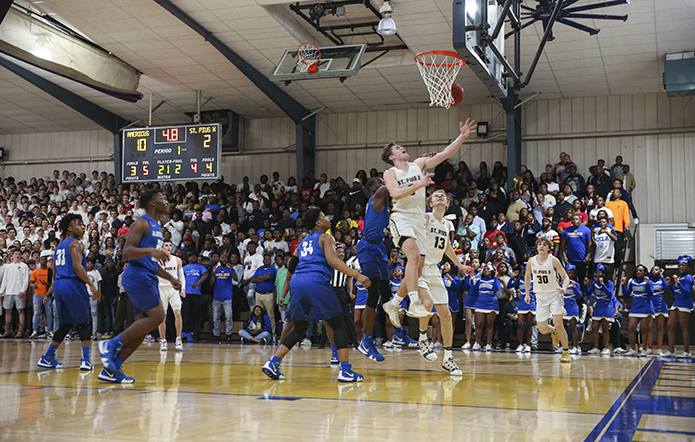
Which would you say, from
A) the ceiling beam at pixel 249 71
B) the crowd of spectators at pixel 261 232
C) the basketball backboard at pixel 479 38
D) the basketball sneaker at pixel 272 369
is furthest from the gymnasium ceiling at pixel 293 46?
the basketball sneaker at pixel 272 369

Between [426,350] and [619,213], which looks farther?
[619,213]

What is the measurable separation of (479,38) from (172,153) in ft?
32.8

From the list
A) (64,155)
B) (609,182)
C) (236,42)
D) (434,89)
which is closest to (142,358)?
(434,89)

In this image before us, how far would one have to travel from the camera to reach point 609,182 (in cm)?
1684

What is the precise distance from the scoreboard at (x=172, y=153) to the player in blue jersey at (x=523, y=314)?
7.55 m

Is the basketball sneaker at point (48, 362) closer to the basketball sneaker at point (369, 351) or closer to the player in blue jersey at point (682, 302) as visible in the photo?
the basketball sneaker at point (369, 351)

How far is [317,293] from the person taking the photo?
229 inches

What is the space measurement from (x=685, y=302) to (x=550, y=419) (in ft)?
31.5

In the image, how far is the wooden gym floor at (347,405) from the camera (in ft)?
11.5

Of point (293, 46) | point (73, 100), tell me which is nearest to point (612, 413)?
point (293, 46)

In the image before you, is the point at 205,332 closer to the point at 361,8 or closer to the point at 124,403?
the point at 361,8

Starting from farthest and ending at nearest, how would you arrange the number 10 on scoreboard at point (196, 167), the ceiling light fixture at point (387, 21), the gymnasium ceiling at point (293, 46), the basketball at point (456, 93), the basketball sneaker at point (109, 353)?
the number 10 on scoreboard at point (196, 167) < the gymnasium ceiling at point (293, 46) < the ceiling light fixture at point (387, 21) < the basketball at point (456, 93) < the basketball sneaker at point (109, 353)

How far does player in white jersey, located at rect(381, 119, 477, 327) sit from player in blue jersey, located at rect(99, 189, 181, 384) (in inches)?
91.5

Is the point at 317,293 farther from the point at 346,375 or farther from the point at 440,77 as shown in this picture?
the point at 440,77
